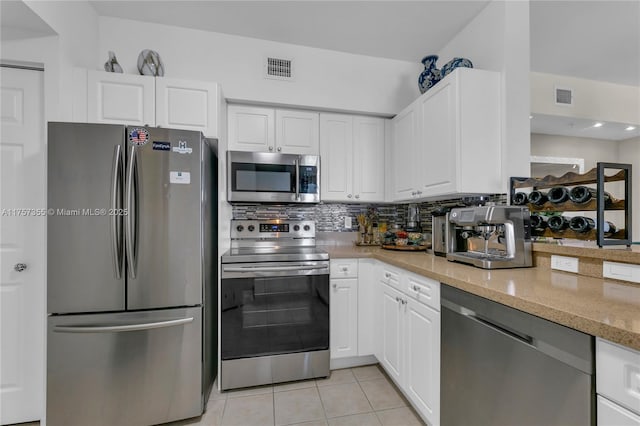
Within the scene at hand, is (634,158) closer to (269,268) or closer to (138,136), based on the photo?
(269,268)

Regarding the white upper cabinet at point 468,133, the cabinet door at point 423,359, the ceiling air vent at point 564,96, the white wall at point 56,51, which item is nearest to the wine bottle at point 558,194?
the white upper cabinet at point 468,133

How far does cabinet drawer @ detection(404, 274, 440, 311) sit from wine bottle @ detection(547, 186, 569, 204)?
0.79 metres

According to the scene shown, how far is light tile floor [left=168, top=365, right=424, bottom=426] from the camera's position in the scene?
1666 millimetres

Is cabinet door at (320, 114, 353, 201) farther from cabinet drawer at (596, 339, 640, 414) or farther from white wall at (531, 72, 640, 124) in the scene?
white wall at (531, 72, 640, 124)

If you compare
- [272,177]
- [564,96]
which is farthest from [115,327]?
[564,96]

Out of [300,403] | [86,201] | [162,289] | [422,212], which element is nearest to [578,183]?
[422,212]

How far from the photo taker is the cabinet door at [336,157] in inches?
99.9

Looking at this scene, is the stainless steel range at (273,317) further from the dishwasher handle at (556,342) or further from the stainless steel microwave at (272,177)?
the dishwasher handle at (556,342)

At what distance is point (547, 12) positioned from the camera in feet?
6.82

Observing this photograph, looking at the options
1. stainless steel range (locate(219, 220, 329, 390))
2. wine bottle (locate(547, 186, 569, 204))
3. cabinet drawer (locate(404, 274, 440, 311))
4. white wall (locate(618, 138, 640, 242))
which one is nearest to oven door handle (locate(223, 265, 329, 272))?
stainless steel range (locate(219, 220, 329, 390))

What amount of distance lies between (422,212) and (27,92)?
3.09 metres

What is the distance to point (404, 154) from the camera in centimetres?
242

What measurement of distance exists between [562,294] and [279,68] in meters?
2.44

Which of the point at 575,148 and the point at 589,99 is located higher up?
the point at 589,99
